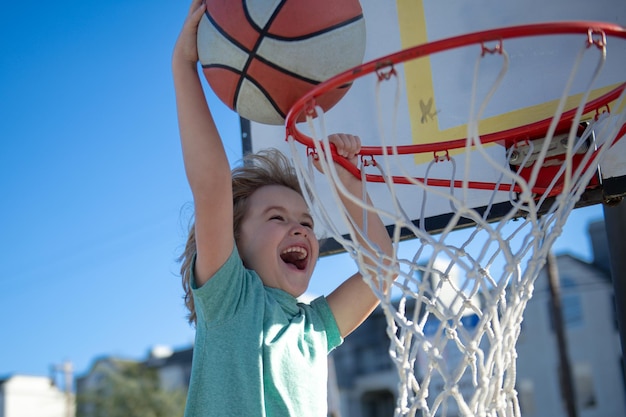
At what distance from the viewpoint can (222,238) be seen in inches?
95.7

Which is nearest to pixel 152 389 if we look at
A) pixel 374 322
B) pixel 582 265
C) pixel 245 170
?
pixel 374 322

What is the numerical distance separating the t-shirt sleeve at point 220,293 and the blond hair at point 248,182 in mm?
291

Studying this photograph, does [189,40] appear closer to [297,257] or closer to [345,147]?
[345,147]

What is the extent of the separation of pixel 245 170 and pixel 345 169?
404 millimetres

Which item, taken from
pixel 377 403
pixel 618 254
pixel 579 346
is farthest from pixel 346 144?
pixel 377 403

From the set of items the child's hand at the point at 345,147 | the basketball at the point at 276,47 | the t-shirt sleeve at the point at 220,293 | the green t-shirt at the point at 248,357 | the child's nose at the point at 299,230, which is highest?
the basketball at the point at 276,47

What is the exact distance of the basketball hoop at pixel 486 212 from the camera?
2.17 metres

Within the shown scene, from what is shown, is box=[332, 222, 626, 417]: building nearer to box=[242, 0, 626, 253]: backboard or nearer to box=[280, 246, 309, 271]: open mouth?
box=[242, 0, 626, 253]: backboard

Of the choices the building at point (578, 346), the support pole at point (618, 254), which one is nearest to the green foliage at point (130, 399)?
the building at point (578, 346)

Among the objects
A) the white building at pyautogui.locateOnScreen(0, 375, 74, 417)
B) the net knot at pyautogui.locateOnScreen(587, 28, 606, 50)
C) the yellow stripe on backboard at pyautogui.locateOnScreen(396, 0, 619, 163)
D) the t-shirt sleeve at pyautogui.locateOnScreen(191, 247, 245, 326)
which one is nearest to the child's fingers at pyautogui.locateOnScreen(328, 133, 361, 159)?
the yellow stripe on backboard at pyautogui.locateOnScreen(396, 0, 619, 163)

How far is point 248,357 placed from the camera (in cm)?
235

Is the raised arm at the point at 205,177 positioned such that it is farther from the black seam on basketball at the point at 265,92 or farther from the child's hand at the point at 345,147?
the child's hand at the point at 345,147

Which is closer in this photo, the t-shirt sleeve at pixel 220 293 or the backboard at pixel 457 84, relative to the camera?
the t-shirt sleeve at pixel 220 293

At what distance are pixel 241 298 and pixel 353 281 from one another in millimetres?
571
